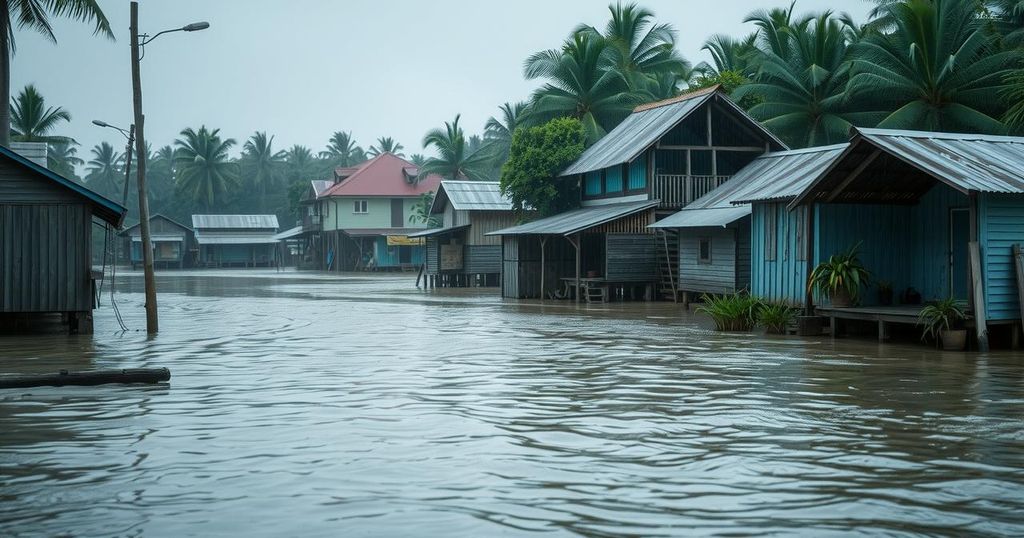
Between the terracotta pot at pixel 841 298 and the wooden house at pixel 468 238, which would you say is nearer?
the terracotta pot at pixel 841 298

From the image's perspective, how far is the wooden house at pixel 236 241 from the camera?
3536 inches

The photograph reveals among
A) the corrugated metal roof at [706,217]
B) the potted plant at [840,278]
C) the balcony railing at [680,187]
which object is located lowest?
the potted plant at [840,278]

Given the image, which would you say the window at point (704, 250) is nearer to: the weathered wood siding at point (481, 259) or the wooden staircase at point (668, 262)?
the wooden staircase at point (668, 262)

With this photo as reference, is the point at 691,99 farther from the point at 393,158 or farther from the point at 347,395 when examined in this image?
the point at 393,158

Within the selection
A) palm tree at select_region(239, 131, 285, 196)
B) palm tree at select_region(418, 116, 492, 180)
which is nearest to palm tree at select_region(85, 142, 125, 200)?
palm tree at select_region(239, 131, 285, 196)

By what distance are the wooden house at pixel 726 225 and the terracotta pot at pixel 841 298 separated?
518 cm

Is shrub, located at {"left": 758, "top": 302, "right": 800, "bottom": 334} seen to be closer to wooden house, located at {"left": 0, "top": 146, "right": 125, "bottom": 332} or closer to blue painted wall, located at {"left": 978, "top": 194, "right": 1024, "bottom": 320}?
blue painted wall, located at {"left": 978, "top": 194, "right": 1024, "bottom": 320}

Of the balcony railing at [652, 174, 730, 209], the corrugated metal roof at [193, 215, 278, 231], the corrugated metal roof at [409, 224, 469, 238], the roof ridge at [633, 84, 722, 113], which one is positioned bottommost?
the corrugated metal roof at [409, 224, 469, 238]

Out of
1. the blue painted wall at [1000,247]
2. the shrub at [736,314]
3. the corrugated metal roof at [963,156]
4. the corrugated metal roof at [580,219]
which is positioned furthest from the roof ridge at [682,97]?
the blue painted wall at [1000,247]

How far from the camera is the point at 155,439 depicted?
32.4 feet

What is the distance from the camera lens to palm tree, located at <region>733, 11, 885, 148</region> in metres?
40.8

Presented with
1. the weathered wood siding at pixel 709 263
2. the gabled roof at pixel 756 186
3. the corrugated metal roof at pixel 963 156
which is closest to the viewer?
the corrugated metal roof at pixel 963 156

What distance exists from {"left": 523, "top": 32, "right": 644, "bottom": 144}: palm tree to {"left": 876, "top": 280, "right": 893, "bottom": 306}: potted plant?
28.8 meters

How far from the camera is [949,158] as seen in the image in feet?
61.0
